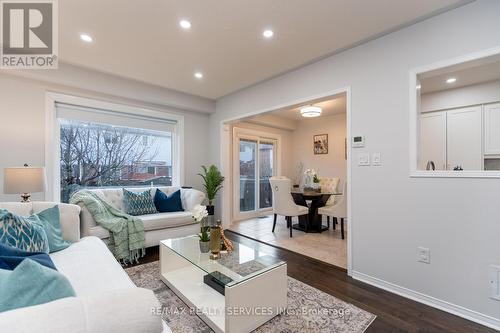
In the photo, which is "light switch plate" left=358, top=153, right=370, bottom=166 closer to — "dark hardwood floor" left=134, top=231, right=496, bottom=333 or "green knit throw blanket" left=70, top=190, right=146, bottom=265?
"dark hardwood floor" left=134, top=231, right=496, bottom=333

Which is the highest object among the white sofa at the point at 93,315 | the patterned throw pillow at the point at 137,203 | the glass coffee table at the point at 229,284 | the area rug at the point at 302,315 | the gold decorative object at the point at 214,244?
the white sofa at the point at 93,315

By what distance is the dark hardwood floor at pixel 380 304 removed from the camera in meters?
1.72

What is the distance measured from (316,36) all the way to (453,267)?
2506 mm

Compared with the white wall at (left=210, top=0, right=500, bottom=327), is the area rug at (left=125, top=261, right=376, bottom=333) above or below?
below

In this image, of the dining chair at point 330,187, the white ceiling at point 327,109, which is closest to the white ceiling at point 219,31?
the white ceiling at point 327,109

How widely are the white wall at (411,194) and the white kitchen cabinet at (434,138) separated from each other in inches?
79.9

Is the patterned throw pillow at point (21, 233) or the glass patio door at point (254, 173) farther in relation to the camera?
the glass patio door at point (254, 173)

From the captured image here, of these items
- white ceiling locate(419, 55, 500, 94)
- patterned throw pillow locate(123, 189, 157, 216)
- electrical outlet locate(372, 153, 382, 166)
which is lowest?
patterned throw pillow locate(123, 189, 157, 216)

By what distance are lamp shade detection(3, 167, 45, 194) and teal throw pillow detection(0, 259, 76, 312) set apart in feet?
7.21

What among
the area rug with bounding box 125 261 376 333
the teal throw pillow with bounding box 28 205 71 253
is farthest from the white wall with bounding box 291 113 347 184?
the teal throw pillow with bounding box 28 205 71 253

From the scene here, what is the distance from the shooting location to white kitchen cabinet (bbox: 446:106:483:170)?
346 cm

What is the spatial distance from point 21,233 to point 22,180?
3.65ft

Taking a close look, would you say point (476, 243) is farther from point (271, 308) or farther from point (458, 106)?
point (458, 106)

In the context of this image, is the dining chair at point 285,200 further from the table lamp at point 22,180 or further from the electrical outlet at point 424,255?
the table lamp at point 22,180
